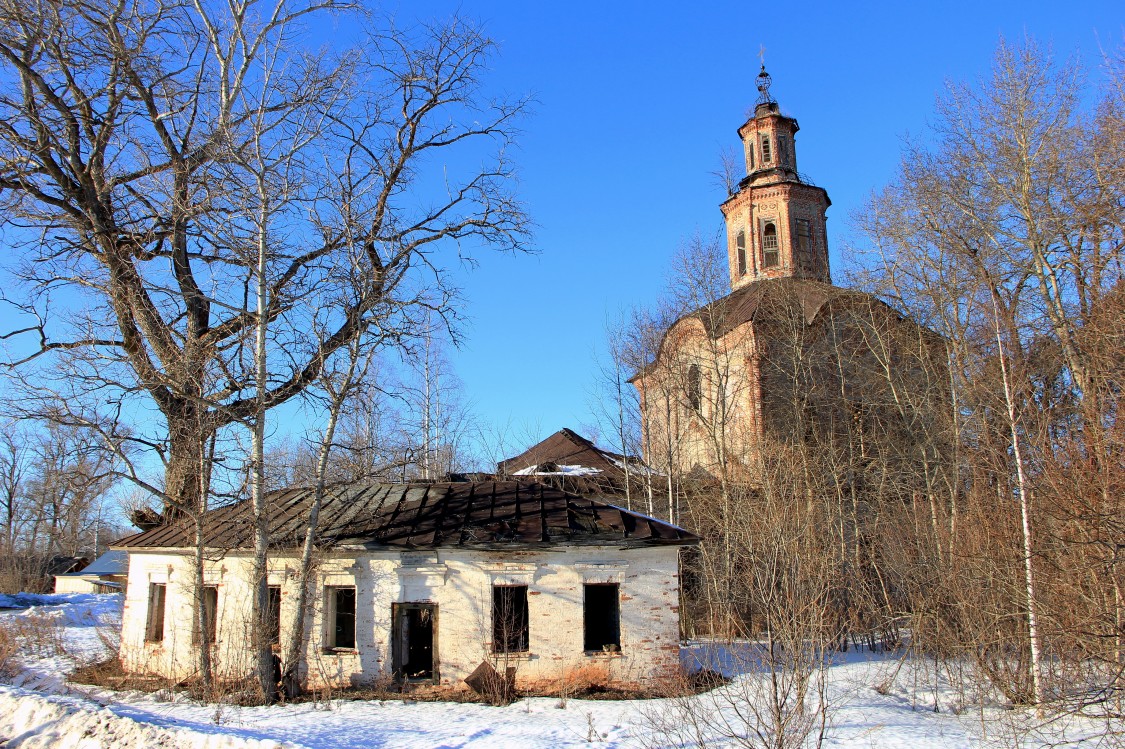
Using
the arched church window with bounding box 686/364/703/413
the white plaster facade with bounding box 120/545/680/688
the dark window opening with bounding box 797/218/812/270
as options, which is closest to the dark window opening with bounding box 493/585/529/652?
the white plaster facade with bounding box 120/545/680/688

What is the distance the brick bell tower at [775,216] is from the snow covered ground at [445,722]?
2173 centimetres

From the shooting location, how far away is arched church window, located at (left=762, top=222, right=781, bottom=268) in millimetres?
33344

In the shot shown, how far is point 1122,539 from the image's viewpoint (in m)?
8.51

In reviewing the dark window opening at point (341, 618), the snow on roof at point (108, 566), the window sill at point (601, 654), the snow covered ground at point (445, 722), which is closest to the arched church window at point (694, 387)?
the snow covered ground at point (445, 722)

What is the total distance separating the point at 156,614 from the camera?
14875 mm

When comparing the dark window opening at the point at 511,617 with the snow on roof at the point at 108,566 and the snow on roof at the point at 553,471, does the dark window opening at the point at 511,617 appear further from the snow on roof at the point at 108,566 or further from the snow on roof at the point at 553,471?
the snow on roof at the point at 108,566

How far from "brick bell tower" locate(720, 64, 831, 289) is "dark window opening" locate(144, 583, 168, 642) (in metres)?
25.1

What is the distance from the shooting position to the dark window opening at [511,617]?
13070mm

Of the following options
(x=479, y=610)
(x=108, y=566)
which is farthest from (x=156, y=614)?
(x=108, y=566)

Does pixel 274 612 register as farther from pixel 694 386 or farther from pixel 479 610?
pixel 694 386

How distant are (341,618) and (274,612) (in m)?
1.22

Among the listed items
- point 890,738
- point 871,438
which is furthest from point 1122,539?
point 871,438

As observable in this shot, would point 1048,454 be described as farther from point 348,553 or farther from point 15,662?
point 15,662

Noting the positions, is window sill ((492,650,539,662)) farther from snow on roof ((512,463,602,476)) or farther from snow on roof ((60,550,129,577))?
snow on roof ((60,550,129,577))
